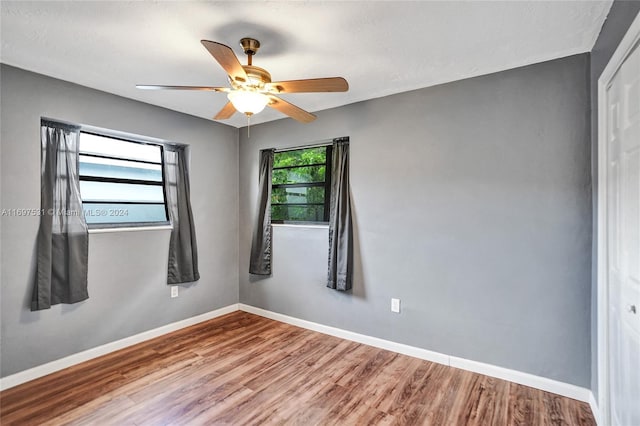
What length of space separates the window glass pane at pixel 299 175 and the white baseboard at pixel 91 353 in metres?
1.85

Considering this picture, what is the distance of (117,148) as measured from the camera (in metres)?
3.20

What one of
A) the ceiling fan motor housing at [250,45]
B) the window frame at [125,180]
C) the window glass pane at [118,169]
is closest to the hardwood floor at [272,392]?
the window frame at [125,180]

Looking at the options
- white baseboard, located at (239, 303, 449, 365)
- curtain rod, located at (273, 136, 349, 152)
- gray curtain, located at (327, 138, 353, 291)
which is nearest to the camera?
white baseboard, located at (239, 303, 449, 365)

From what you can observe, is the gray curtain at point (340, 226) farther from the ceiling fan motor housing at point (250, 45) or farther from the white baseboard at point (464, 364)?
the ceiling fan motor housing at point (250, 45)

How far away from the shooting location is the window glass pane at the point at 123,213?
2975 millimetres

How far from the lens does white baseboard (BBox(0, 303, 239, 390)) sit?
242 cm

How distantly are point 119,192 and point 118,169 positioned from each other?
0.23 metres

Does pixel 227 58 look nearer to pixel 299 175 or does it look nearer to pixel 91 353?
pixel 299 175

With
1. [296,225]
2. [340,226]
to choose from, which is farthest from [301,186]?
[340,226]

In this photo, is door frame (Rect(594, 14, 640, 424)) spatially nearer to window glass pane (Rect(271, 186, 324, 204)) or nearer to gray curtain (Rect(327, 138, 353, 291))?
gray curtain (Rect(327, 138, 353, 291))

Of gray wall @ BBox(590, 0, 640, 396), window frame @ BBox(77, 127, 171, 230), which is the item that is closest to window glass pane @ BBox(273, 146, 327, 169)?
window frame @ BBox(77, 127, 171, 230)

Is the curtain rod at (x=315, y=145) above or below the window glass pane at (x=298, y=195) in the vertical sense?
above

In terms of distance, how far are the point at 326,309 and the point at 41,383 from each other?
2460 mm

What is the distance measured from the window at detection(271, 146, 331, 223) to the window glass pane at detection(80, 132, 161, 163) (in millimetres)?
1374
